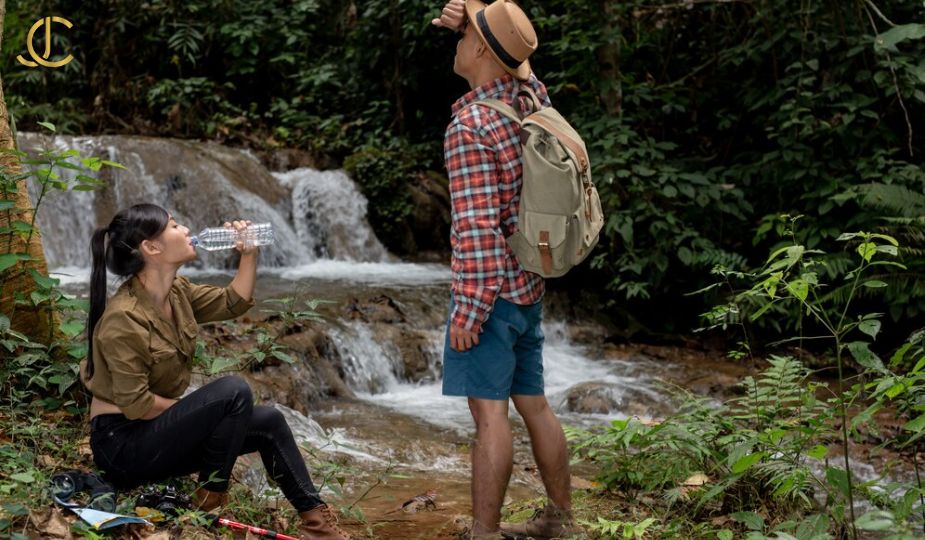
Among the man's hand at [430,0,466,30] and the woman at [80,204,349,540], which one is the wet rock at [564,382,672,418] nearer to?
the woman at [80,204,349,540]

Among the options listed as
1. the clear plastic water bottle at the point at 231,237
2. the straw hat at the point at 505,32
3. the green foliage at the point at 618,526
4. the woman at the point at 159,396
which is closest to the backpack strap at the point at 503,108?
the straw hat at the point at 505,32

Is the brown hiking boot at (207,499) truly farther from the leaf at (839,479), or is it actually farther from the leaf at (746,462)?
the leaf at (839,479)

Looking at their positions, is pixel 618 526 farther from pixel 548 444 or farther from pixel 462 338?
pixel 462 338

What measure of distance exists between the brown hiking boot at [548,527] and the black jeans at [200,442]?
0.85m

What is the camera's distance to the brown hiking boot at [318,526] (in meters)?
3.64

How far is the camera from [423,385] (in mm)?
8008

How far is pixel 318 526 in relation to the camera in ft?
11.9

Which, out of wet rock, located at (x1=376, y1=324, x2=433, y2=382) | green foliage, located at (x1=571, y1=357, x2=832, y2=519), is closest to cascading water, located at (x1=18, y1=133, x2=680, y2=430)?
wet rock, located at (x1=376, y1=324, x2=433, y2=382)

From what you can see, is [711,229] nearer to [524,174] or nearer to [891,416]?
[891,416]

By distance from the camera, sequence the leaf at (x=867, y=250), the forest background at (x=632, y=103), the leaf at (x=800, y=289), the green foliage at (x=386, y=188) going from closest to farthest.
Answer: the leaf at (x=867, y=250)
the leaf at (x=800, y=289)
the forest background at (x=632, y=103)
the green foliage at (x=386, y=188)

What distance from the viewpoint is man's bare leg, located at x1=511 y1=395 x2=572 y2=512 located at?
3.76m

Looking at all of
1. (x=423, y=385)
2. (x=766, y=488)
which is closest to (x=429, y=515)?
(x=766, y=488)

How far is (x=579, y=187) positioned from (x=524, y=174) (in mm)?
212

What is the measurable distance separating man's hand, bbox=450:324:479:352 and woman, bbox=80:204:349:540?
79 cm
